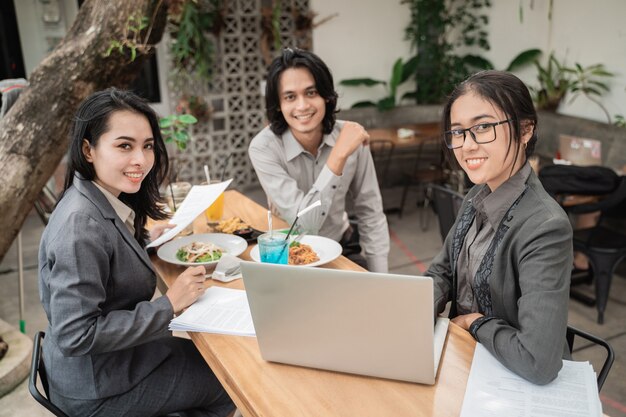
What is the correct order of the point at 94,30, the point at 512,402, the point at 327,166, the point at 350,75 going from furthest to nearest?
the point at 350,75, the point at 94,30, the point at 327,166, the point at 512,402

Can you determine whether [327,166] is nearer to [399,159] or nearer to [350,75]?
[399,159]

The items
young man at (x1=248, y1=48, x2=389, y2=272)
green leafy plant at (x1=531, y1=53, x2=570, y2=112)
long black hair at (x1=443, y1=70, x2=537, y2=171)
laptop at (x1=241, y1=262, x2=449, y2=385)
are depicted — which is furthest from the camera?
green leafy plant at (x1=531, y1=53, x2=570, y2=112)

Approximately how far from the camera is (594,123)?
5074 mm

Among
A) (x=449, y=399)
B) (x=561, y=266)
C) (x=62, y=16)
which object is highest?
(x=62, y=16)

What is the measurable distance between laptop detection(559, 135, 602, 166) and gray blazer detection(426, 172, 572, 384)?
9.44 feet

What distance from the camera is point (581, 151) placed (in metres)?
3.96

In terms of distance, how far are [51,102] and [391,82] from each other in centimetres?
466

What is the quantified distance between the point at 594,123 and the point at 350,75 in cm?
270

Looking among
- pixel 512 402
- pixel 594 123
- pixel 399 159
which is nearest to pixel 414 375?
pixel 512 402

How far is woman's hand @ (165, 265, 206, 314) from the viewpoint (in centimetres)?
151

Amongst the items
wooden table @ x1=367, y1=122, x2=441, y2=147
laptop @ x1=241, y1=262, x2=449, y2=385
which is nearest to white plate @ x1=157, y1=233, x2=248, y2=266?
laptop @ x1=241, y1=262, x2=449, y2=385

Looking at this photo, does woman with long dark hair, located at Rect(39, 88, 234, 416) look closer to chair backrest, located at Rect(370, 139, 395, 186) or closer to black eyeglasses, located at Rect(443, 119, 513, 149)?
black eyeglasses, located at Rect(443, 119, 513, 149)

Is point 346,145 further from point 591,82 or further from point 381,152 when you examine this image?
point 591,82

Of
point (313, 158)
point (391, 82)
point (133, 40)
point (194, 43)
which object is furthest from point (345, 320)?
point (391, 82)
